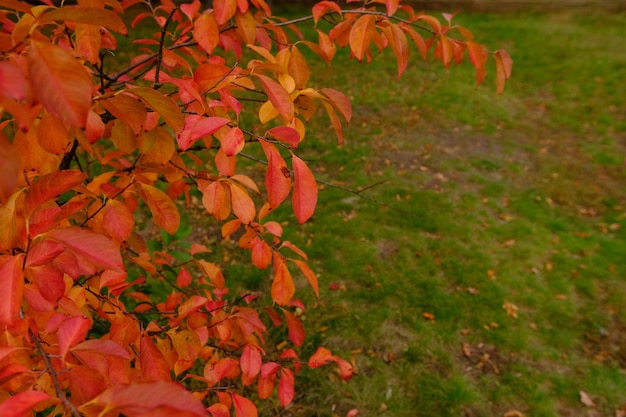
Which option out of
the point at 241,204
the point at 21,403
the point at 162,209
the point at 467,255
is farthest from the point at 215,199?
the point at 467,255

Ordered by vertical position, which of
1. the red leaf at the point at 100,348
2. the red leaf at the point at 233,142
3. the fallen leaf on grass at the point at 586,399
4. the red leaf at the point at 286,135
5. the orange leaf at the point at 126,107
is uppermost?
the orange leaf at the point at 126,107

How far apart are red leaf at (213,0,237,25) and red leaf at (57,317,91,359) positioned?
801 millimetres

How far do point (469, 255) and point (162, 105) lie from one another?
342cm

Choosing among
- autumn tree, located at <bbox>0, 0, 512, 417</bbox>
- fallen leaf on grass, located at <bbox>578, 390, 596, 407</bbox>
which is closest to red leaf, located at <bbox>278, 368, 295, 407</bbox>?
autumn tree, located at <bbox>0, 0, 512, 417</bbox>

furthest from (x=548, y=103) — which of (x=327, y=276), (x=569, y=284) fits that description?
(x=327, y=276)

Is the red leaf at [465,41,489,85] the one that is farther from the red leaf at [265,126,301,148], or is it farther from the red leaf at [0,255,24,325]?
the red leaf at [0,255,24,325]

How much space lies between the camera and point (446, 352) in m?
2.85

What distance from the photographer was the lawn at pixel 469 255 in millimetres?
2660

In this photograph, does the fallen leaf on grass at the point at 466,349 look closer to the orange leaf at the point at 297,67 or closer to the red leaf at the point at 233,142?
the orange leaf at the point at 297,67

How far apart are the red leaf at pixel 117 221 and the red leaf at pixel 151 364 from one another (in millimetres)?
255

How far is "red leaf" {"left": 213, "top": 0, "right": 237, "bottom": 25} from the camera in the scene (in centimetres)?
114

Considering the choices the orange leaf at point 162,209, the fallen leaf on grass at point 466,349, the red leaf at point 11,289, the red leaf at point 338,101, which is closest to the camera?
the red leaf at point 11,289

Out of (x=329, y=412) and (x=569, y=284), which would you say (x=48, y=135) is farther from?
(x=569, y=284)

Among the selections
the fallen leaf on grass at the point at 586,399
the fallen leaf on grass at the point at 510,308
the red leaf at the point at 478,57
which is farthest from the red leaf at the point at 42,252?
the fallen leaf on grass at the point at 510,308
